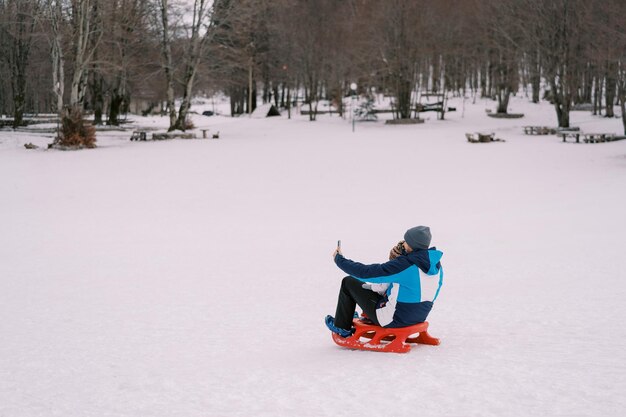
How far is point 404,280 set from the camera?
19.6ft

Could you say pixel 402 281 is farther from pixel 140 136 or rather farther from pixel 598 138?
pixel 140 136

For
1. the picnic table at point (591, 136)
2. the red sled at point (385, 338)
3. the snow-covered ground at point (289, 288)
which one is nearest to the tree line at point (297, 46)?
the picnic table at point (591, 136)

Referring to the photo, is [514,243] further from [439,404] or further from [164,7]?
[164,7]

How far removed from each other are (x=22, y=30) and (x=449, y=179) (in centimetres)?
3492

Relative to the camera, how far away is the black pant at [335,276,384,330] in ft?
20.4

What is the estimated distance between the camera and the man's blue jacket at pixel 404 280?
5902 mm

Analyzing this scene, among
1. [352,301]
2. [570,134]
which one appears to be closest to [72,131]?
[570,134]

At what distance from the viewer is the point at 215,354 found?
664cm

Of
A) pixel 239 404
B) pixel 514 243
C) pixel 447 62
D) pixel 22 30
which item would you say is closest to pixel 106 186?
pixel 514 243

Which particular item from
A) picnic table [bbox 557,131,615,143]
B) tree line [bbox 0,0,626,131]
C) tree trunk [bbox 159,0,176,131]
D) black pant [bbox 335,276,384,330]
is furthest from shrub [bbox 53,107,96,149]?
black pant [bbox 335,276,384,330]

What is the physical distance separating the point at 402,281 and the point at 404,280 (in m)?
0.02

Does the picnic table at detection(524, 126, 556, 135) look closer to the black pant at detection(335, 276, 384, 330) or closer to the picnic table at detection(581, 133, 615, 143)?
the picnic table at detection(581, 133, 615, 143)

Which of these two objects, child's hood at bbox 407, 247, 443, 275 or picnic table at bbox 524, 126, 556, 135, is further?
picnic table at bbox 524, 126, 556, 135

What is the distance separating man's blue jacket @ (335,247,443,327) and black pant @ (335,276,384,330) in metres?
0.08
